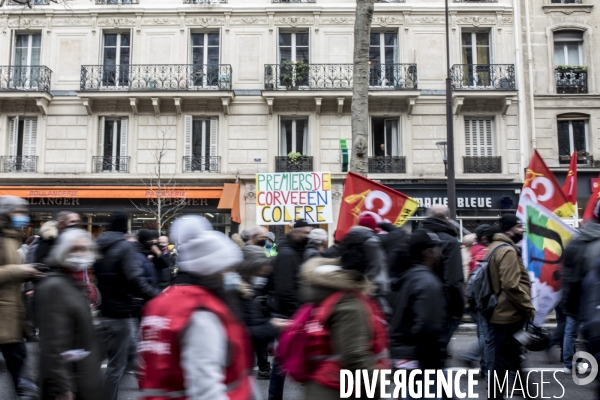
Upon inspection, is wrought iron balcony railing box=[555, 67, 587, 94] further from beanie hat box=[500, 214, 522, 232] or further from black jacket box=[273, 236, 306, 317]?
black jacket box=[273, 236, 306, 317]

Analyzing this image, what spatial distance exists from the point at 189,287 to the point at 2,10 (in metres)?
21.9

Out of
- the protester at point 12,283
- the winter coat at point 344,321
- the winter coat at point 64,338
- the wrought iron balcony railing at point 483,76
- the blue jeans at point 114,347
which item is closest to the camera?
the winter coat at point 344,321

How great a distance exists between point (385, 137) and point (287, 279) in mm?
15313

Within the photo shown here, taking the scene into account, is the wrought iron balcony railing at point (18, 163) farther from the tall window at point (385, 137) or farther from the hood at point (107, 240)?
the hood at point (107, 240)

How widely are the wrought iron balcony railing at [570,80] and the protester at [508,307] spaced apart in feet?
55.8

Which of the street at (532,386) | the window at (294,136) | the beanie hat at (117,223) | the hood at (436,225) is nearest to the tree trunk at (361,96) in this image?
the street at (532,386)

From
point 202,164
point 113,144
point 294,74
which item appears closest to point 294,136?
point 294,74

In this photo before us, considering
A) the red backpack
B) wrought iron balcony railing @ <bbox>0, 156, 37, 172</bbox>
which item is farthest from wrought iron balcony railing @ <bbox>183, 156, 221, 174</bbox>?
the red backpack

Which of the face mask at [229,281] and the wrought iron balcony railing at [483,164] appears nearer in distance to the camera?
the face mask at [229,281]

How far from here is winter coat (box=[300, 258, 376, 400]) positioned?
2.72 metres

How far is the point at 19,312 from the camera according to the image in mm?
4473

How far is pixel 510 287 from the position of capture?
5043 mm

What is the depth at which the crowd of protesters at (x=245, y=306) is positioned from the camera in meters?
2.27

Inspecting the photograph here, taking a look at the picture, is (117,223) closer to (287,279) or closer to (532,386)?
(287,279)
